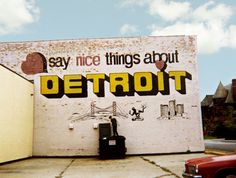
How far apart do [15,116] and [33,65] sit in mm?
4190

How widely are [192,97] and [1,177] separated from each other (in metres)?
12.2

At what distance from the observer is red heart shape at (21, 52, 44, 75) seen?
21853 millimetres

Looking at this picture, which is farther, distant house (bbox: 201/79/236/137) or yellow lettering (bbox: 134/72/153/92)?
distant house (bbox: 201/79/236/137)

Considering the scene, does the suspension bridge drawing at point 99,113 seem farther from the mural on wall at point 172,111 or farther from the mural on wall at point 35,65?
the mural on wall at point 35,65

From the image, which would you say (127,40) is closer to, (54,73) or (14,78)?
(54,73)

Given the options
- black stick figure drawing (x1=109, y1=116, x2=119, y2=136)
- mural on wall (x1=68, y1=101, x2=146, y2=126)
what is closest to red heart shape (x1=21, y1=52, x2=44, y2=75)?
mural on wall (x1=68, y1=101, x2=146, y2=126)

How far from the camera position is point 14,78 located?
18.5 metres

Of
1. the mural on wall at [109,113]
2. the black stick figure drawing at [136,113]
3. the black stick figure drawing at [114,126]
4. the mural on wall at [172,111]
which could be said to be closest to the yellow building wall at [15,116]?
the mural on wall at [109,113]

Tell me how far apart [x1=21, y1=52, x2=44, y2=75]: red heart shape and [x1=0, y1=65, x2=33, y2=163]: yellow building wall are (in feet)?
2.99

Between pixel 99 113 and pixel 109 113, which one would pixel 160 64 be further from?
pixel 99 113

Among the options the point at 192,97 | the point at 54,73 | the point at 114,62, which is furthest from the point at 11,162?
the point at 192,97

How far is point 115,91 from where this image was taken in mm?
21484

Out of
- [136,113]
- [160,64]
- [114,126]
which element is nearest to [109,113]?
[114,126]

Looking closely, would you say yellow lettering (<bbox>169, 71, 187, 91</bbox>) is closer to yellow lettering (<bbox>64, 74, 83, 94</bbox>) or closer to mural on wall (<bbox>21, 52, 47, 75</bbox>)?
yellow lettering (<bbox>64, 74, 83, 94</bbox>)
